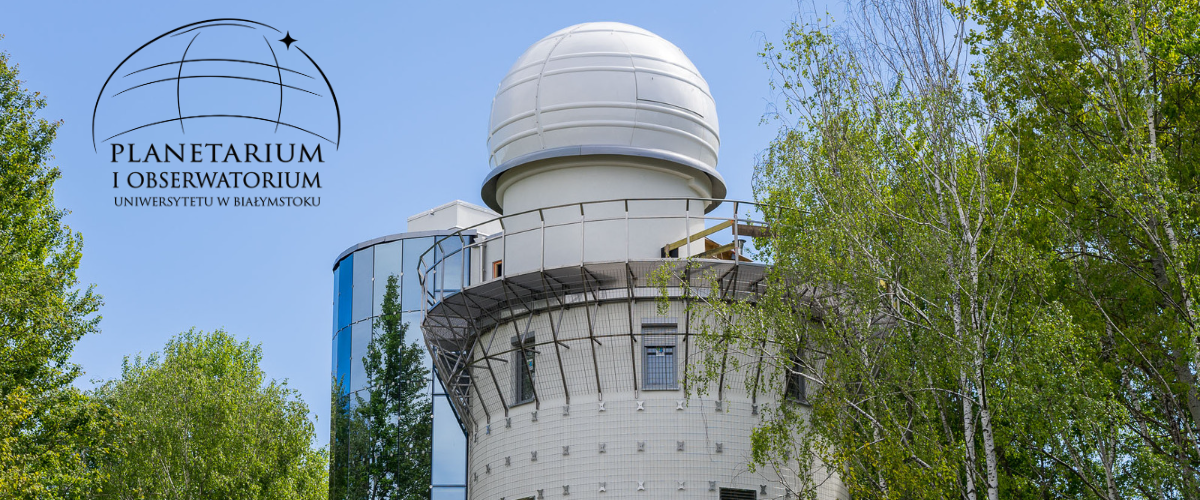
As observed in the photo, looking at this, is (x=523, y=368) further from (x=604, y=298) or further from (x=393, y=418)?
(x=393, y=418)

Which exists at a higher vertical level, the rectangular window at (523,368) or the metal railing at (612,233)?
the metal railing at (612,233)

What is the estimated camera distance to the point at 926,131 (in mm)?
21625

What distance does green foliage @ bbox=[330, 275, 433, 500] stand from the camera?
3472 cm

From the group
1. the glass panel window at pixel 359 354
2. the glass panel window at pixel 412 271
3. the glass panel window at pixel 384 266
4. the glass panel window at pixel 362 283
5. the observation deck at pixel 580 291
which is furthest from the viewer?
the glass panel window at pixel 362 283

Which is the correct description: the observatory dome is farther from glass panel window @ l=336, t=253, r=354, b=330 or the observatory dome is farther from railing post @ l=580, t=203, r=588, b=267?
glass panel window @ l=336, t=253, r=354, b=330

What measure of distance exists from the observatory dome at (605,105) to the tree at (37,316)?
9.11 meters

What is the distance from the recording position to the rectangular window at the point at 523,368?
24.1m

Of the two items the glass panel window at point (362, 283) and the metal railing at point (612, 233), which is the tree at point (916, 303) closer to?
the metal railing at point (612, 233)

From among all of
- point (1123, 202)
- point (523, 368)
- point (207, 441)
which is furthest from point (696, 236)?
point (207, 441)

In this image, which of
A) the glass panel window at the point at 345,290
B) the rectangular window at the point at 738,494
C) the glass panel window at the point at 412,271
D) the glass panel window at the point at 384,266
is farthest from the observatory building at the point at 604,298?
the glass panel window at the point at 345,290

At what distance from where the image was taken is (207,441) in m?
37.2

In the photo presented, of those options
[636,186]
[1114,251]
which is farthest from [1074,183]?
[636,186]

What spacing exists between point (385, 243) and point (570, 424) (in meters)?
15.1

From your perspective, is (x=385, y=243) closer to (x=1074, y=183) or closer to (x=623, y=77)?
(x=623, y=77)
